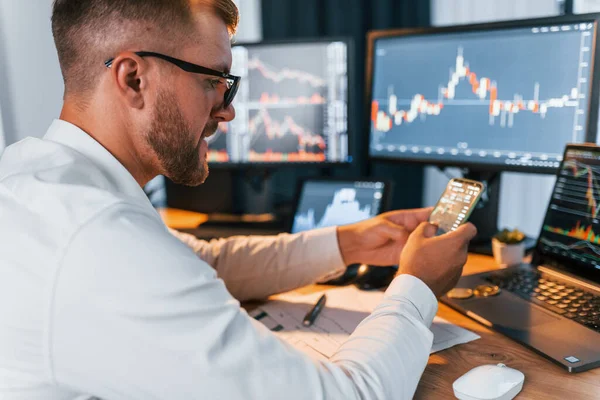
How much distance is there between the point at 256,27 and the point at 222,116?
164cm

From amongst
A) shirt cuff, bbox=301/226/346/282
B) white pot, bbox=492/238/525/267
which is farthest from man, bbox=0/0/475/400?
white pot, bbox=492/238/525/267

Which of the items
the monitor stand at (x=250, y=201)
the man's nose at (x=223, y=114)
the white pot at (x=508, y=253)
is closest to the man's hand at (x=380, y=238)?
the white pot at (x=508, y=253)

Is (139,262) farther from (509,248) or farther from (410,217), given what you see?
(509,248)

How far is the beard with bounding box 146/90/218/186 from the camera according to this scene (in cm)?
78

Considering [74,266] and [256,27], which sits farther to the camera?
[256,27]

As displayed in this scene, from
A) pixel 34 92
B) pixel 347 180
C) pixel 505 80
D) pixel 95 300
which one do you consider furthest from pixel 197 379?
pixel 34 92

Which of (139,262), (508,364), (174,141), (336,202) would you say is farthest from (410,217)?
(139,262)

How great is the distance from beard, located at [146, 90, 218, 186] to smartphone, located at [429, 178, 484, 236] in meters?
0.45

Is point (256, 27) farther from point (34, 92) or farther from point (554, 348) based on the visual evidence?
point (554, 348)

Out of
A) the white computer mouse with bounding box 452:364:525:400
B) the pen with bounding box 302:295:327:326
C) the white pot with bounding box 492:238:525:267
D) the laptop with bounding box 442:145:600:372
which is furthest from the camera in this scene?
the white pot with bounding box 492:238:525:267

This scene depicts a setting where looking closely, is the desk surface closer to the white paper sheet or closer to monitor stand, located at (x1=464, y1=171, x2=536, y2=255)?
the white paper sheet

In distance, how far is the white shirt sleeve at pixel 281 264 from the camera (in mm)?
1135

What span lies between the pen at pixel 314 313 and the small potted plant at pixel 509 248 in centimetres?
43

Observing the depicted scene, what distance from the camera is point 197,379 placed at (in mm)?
589
